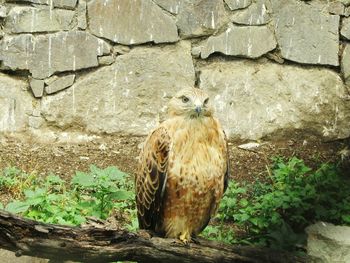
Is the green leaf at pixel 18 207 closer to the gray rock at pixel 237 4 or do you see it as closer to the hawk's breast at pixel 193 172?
the hawk's breast at pixel 193 172

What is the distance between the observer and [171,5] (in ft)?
24.5

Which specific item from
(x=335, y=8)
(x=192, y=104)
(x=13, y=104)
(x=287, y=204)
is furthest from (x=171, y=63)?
(x=192, y=104)

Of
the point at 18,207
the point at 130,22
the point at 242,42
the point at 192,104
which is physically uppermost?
the point at 130,22

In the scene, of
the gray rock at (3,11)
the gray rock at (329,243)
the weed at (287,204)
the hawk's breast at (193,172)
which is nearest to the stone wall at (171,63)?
the gray rock at (3,11)

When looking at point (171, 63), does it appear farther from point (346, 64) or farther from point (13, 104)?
point (346, 64)

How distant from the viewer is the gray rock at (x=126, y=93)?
7.42 m

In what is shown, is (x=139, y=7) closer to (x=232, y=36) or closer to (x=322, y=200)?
(x=232, y=36)

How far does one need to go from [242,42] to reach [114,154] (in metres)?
1.66

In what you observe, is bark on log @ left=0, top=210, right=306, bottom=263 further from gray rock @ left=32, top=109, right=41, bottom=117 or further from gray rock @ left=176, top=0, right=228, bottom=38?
gray rock @ left=176, top=0, right=228, bottom=38

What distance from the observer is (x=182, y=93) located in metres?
4.64

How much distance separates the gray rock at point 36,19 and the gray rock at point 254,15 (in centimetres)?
162

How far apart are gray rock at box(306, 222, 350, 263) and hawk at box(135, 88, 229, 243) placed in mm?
1013

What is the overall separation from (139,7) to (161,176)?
10.4ft

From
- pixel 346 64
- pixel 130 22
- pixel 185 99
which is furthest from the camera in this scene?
pixel 346 64
